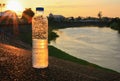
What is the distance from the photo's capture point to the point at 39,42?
413 cm

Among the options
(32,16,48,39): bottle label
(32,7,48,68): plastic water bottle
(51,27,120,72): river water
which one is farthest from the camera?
(51,27,120,72): river water

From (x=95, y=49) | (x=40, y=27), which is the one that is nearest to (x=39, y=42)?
(x=40, y=27)

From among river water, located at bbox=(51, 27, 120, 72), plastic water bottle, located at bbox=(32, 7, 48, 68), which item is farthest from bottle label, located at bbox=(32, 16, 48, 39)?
river water, located at bbox=(51, 27, 120, 72)

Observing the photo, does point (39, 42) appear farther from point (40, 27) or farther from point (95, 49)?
point (95, 49)

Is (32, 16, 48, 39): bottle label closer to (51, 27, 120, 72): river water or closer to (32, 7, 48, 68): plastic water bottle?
(32, 7, 48, 68): plastic water bottle

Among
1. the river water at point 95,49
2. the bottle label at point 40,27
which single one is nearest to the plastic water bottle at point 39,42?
the bottle label at point 40,27

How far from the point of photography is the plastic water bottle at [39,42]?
4098mm

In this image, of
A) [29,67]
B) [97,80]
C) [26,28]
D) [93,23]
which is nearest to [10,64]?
[29,67]

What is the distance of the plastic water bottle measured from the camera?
4.10 m

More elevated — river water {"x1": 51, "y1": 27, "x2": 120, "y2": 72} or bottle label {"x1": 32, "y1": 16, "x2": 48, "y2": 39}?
bottle label {"x1": 32, "y1": 16, "x2": 48, "y2": 39}

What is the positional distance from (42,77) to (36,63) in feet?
1.05

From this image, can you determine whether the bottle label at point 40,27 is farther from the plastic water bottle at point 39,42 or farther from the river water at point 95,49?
the river water at point 95,49

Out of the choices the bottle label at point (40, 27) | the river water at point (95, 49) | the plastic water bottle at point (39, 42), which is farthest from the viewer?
the river water at point (95, 49)

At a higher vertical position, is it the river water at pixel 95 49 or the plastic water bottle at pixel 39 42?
the plastic water bottle at pixel 39 42
